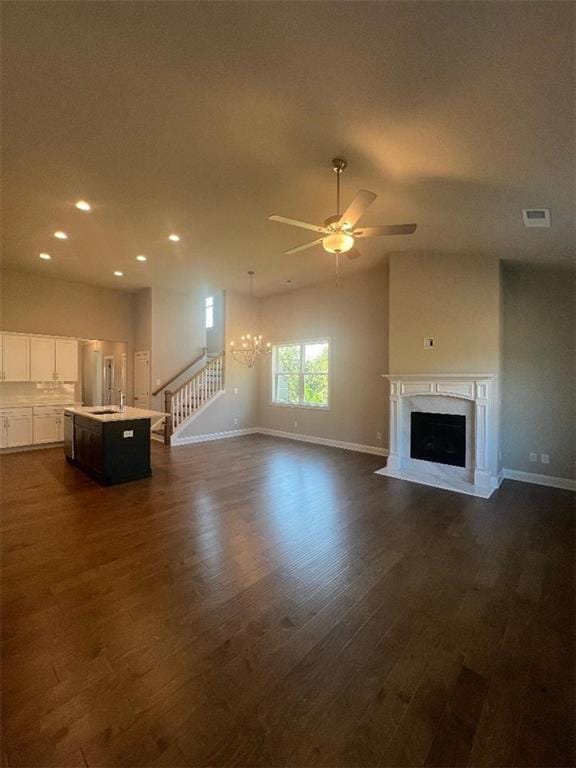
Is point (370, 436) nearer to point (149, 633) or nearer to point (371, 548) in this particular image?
point (371, 548)

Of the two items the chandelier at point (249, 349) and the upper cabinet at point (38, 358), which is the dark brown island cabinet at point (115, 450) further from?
the chandelier at point (249, 349)

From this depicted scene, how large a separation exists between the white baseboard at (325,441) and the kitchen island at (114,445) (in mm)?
3747

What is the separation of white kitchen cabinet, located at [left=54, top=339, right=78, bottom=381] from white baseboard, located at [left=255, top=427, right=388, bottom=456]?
14.8 ft

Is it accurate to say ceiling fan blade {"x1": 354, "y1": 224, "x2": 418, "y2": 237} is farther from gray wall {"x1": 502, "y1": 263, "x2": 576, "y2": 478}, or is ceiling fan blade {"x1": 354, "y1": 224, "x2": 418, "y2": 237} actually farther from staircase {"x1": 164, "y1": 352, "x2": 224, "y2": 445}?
staircase {"x1": 164, "y1": 352, "x2": 224, "y2": 445}

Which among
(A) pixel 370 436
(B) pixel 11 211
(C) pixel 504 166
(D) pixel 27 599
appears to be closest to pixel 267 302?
(A) pixel 370 436

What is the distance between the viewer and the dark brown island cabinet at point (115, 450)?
461 cm

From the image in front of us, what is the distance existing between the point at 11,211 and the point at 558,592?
6645 mm

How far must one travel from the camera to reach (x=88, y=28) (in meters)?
1.85

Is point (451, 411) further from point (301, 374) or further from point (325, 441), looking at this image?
point (301, 374)

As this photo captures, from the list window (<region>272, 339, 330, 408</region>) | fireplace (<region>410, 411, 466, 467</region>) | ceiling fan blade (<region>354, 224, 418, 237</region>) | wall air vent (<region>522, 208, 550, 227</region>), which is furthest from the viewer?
window (<region>272, 339, 330, 408</region>)

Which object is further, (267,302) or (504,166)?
(267,302)

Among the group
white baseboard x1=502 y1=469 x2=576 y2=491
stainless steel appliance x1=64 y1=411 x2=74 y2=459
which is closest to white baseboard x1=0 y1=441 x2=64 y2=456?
stainless steel appliance x1=64 y1=411 x2=74 y2=459

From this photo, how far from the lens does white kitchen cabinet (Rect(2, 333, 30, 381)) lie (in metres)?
6.34

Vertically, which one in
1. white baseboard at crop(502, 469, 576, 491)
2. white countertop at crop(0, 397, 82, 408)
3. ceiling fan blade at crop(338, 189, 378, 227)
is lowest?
→ white baseboard at crop(502, 469, 576, 491)
